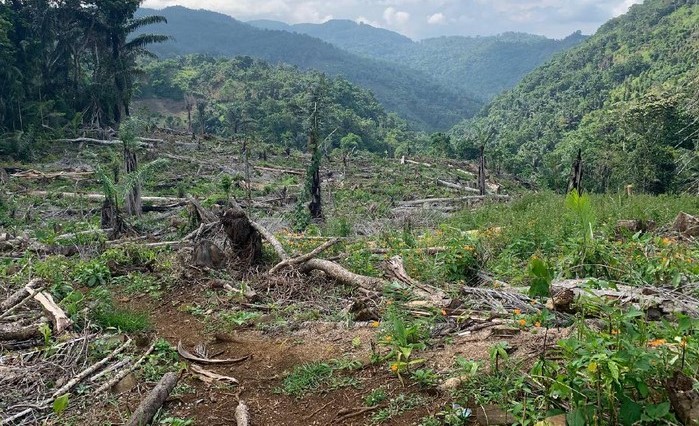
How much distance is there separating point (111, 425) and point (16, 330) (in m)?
1.85

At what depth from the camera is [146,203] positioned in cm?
1602

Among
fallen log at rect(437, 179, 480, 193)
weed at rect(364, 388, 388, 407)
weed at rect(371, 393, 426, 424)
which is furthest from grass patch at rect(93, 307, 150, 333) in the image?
fallen log at rect(437, 179, 480, 193)

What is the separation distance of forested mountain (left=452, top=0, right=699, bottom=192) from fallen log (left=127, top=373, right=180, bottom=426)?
15722mm

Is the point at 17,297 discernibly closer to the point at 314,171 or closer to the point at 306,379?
the point at 306,379

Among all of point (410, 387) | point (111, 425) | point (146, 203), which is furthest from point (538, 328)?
point (146, 203)

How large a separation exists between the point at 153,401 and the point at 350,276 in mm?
2731

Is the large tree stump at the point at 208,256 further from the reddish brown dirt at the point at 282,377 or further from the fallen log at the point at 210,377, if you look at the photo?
the fallen log at the point at 210,377

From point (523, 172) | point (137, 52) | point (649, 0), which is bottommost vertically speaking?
point (523, 172)

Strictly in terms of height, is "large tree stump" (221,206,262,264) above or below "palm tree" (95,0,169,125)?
below

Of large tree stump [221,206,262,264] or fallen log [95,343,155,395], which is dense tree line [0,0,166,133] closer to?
large tree stump [221,206,262,264]

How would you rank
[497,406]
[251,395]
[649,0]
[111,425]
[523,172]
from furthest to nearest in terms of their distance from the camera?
[649,0] → [523,172] → [251,395] → [111,425] → [497,406]

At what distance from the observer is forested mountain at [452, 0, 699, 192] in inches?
906

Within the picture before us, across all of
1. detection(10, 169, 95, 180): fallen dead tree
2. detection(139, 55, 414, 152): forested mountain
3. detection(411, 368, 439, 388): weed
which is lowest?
detection(10, 169, 95, 180): fallen dead tree

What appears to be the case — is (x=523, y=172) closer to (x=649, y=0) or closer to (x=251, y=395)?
(x=251, y=395)
